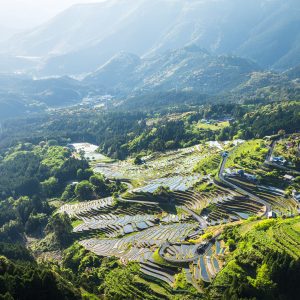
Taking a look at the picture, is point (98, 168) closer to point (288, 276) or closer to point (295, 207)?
point (295, 207)

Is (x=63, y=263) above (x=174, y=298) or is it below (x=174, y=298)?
below

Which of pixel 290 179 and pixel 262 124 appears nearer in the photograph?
pixel 290 179

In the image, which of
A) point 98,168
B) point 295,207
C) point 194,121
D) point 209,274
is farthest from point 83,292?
point 194,121

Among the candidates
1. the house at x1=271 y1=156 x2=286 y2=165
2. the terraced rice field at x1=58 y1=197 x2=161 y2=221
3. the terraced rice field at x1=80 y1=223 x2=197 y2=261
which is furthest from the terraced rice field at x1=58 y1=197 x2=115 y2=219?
the house at x1=271 y1=156 x2=286 y2=165

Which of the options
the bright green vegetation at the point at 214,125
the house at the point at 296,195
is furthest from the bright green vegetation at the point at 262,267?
the bright green vegetation at the point at 214,125

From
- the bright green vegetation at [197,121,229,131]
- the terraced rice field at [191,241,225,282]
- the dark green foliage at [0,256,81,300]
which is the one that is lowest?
the bright green vegetation at [197,121,229,131]

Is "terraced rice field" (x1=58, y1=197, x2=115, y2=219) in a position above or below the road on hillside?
below

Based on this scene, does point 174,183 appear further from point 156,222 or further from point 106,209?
point 156,222

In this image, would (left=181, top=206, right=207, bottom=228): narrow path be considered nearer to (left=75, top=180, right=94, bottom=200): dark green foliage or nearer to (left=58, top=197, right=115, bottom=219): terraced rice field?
(left=58, top=197, right=115, bottom=219): terraced rice field
